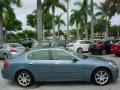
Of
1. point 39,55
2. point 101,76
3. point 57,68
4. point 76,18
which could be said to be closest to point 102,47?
point 101,76

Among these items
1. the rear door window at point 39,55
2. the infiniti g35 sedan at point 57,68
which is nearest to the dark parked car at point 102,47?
the infiniti g35 sedan at point 57,68

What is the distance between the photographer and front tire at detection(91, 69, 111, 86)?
10328 mm

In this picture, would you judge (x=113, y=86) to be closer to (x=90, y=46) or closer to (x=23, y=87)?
(x=23, y=87)

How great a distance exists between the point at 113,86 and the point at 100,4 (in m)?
42.8

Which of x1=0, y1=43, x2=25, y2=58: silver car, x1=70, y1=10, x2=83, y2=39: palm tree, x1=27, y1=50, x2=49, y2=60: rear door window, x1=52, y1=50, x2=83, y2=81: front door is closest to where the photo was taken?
x1=52, y1=50, x2=83, y2=81: front door

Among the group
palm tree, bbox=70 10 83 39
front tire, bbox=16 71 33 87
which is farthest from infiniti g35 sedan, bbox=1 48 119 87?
palm tree, bbox=70 10 83 39

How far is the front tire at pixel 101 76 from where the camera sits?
10.3m

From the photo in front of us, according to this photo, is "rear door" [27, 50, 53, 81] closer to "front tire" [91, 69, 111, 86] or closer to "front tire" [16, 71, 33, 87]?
"front tire" [16, 71, 33, 87]

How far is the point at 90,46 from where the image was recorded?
2723 centimetres

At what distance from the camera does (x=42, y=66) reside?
34.1 ft

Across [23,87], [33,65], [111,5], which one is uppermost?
[111,5]

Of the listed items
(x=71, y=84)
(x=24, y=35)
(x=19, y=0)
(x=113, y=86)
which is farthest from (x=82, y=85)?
(x=24, y=35)

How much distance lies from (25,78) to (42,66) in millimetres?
811

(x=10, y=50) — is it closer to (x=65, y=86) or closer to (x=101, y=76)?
(x=65, y=86)
